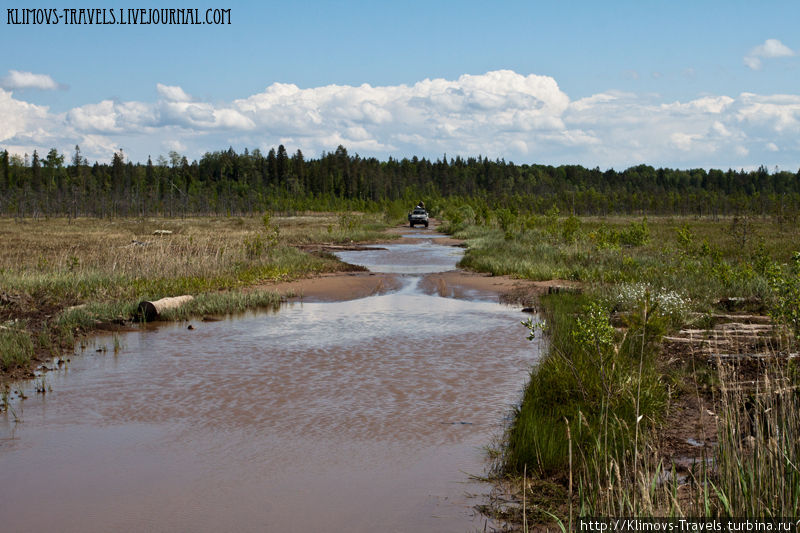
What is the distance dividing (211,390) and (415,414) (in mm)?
3177

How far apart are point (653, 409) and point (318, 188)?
463 feet

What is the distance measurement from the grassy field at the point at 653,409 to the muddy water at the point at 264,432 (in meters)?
0.77

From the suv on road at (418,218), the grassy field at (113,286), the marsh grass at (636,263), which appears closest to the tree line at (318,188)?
the suv on road at (418,218)

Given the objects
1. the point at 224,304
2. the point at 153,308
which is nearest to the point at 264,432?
the point at 153,308

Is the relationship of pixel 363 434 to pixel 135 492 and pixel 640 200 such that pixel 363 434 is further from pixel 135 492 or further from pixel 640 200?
pixel 640 200

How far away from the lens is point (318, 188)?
145875mm

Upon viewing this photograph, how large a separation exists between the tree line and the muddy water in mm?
66732

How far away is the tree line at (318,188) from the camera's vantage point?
351 feet

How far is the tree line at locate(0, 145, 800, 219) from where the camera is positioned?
351ft

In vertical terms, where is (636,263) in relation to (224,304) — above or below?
above

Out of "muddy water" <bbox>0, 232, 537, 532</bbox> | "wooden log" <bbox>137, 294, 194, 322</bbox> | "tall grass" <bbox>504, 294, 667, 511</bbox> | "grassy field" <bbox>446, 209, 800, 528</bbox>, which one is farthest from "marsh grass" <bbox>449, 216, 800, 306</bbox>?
"wooden log" <bbox>137, 294, 194, 322</bbox>

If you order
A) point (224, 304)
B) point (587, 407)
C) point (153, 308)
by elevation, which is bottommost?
point (224, 304)

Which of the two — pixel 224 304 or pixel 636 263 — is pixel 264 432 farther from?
pixel 636 263

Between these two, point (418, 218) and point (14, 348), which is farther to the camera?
point (418, 218)
